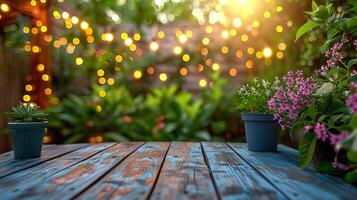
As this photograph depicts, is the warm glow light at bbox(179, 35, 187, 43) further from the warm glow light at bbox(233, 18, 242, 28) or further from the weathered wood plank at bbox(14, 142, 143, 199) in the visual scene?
the weathered wood plank at bbox(14, 142, 143, 199)

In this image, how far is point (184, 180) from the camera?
1141mm

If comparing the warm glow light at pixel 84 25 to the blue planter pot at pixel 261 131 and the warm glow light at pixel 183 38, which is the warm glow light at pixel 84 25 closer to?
the warm glow light at pixel 183 38

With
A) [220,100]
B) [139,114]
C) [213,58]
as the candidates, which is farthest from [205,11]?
[139,114]

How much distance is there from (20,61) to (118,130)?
1.43 metres

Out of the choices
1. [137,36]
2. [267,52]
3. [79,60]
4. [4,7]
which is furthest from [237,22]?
[4,7]

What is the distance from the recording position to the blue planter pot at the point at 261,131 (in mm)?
Result: 1808

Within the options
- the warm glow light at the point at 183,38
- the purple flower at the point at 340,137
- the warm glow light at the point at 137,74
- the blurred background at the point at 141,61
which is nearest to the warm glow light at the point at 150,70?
the blurred background at the point at 141,61

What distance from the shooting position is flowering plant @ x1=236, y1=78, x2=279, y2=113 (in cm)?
179

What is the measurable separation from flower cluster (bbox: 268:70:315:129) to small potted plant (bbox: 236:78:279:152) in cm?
28

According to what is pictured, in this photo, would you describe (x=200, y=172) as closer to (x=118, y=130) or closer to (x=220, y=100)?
(x=118, y=130)

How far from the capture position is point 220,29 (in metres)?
4.63

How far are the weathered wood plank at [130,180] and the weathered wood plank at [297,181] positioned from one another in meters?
0.42

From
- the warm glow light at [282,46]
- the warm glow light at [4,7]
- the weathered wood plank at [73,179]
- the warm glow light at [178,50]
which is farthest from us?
the warm glow light at [178,50]

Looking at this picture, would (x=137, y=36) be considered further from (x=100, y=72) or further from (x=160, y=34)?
(x=100, y=72)
